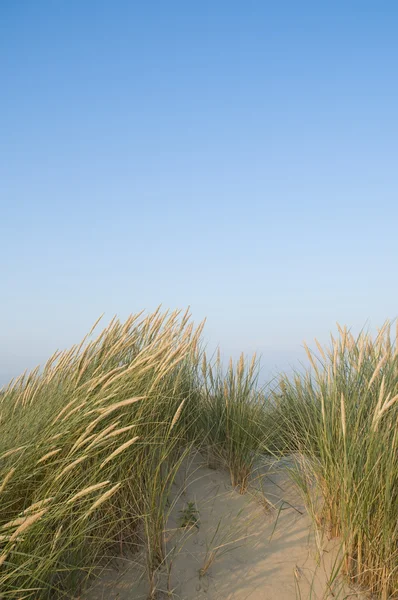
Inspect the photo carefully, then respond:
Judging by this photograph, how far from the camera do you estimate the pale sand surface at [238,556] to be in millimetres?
2799

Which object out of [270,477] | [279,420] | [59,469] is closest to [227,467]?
[270,477]

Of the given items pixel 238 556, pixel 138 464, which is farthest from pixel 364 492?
pixel 138 464

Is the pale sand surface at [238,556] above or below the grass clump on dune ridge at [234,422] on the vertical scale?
below

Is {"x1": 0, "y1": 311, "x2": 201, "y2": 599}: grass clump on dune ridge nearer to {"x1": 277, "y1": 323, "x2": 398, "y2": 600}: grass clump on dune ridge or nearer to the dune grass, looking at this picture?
the dune grass

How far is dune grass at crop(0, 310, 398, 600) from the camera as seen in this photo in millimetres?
2365

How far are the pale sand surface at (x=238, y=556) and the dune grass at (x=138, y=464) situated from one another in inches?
4.4

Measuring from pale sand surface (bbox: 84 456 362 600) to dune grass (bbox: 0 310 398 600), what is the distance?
11cm

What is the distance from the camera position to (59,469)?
2.50 meters

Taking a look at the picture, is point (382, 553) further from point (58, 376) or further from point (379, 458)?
point (58, 376)

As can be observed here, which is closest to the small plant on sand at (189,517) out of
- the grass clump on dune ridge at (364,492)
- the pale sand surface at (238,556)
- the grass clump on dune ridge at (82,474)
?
the pale sand surface at (238,556)

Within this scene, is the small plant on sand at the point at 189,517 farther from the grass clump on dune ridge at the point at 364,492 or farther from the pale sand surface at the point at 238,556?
the grass clump on dune ridge at the point at 364,492

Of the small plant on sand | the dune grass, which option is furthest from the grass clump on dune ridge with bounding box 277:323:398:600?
the small plant on sand

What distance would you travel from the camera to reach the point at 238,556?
309 centimetres

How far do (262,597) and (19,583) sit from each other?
133 centimetres
